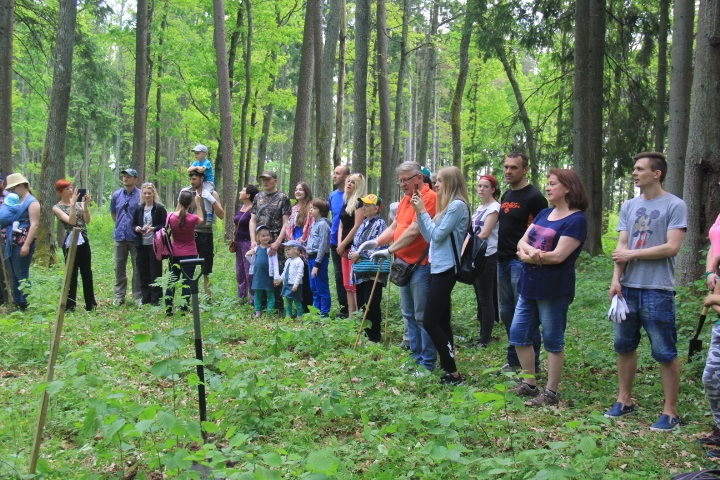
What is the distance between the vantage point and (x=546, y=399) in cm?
473

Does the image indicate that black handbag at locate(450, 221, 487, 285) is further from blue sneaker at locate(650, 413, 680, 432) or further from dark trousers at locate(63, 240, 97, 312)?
dark trousers at locate(63, 240, 97, 312)

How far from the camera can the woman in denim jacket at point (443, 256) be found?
5211mm

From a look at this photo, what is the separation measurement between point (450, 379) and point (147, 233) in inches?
219

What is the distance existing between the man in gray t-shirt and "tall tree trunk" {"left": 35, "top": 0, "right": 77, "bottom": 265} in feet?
38.4

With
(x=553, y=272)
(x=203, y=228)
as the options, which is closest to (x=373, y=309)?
(x=553, y=272)

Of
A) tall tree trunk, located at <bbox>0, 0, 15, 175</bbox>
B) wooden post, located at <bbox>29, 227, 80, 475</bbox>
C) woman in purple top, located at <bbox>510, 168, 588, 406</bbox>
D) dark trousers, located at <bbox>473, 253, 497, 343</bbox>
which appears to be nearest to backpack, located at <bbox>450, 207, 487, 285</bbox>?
woman in purple top, located at <bbox>510, 168, 588, 406</bbox>

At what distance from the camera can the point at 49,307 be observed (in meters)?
6.68

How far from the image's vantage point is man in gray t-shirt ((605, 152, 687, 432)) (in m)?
4.25

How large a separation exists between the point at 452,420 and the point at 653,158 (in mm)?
2642

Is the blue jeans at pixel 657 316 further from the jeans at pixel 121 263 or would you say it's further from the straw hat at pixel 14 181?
the straw hat at pixel 14 181

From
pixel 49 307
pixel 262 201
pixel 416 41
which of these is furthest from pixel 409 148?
pixel 49 307

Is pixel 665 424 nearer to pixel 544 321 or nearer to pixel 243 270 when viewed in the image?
pixel 544 321

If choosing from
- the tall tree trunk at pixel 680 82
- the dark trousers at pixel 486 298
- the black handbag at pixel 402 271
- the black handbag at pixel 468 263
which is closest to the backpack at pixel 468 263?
the black handbag at pixel 468 263

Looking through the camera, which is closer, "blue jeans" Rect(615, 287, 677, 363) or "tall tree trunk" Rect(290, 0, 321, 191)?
"blue jeans" Rect(615, 287, 677, 363)
